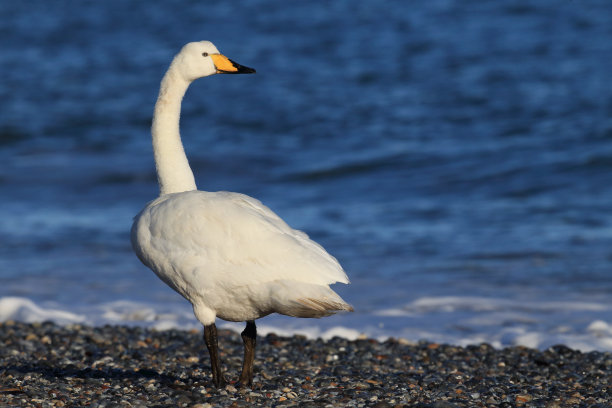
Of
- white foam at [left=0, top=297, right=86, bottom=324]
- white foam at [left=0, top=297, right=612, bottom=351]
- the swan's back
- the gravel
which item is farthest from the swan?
white foam at [left=0, top=297, right=86, bottom=324]

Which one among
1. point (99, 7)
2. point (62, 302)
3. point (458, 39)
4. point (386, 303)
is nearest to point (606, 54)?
point (458, 39)

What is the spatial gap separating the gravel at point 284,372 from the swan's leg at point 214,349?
0.24 ft

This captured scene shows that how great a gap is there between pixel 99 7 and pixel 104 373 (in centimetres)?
2701

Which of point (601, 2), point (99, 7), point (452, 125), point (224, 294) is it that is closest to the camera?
point (224, 294)

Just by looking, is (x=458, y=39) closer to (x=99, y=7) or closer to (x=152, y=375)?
(x=99, y=7)

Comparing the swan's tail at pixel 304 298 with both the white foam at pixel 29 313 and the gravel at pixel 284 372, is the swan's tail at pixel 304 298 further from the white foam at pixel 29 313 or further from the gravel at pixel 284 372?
the white foam at pixel 29 313

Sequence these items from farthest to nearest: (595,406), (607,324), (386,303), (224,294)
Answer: (386,303)
(607,324)
(595,406)
(224,294)

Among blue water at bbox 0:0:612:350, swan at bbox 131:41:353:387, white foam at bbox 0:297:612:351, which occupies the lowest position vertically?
swan at bbox 131:41:353:387

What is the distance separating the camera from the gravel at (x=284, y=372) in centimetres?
548

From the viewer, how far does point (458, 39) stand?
74.4 feet

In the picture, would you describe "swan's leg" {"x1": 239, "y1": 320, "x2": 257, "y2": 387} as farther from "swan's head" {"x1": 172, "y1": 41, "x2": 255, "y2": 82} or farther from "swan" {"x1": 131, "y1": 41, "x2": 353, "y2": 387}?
"swan's head" {"x1": 172, "y1": 41, "x2": 255, "y2": 82}

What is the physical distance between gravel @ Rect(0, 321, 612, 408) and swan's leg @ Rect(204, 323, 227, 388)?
0.07 meters

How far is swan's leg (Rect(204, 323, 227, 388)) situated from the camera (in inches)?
215

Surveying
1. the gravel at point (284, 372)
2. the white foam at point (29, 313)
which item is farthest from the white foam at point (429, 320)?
the gravel at point (284, 372)
